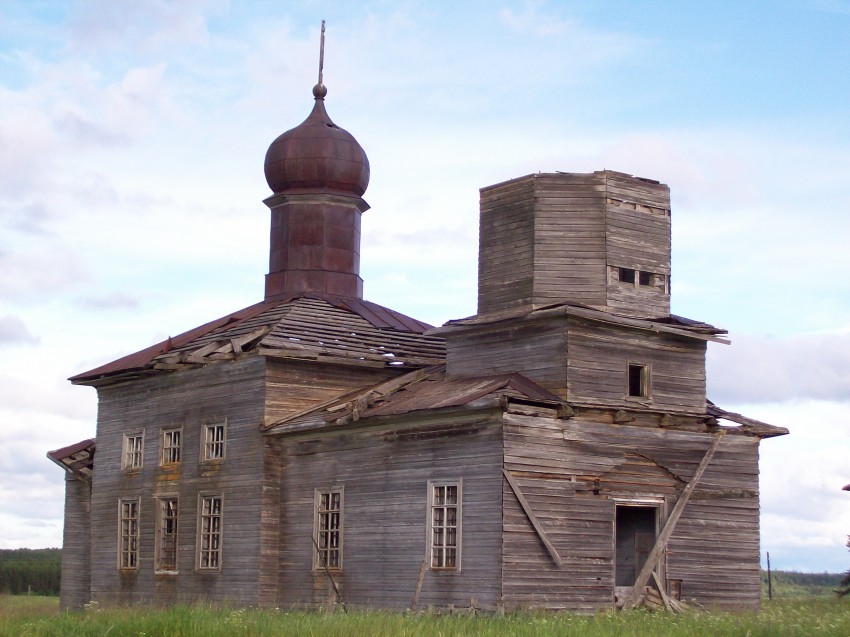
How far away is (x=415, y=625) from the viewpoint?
19.9 meters

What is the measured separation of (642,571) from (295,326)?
10149mm

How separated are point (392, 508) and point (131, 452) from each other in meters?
10.1

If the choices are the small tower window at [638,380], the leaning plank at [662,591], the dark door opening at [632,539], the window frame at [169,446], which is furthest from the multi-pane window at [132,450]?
the leaning plank at [662,591]

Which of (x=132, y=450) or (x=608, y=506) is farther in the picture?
(x=132, y=450)

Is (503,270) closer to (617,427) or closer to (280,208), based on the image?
(617,427)

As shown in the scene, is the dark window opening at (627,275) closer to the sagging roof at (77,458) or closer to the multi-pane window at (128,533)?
the multi-pane window at (128,533)

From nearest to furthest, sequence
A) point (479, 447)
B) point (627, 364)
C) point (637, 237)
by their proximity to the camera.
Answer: point (479, 447), point (627, 364), point (637, 237)

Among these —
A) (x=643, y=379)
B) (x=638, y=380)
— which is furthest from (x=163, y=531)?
(x=643, y=379)

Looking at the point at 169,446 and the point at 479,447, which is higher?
the point at 169,446

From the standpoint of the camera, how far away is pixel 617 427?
25.6 meters

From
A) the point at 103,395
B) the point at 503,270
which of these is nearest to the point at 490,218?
the point at 503,270

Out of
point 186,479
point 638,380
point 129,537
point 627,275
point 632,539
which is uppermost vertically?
point 627,275

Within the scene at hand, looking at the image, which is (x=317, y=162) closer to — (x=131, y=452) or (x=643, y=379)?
(x=131, y=452)

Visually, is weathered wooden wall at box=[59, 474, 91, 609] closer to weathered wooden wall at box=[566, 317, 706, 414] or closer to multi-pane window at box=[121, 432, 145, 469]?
multi-pane window at box=[121, 432, 145, 469]
